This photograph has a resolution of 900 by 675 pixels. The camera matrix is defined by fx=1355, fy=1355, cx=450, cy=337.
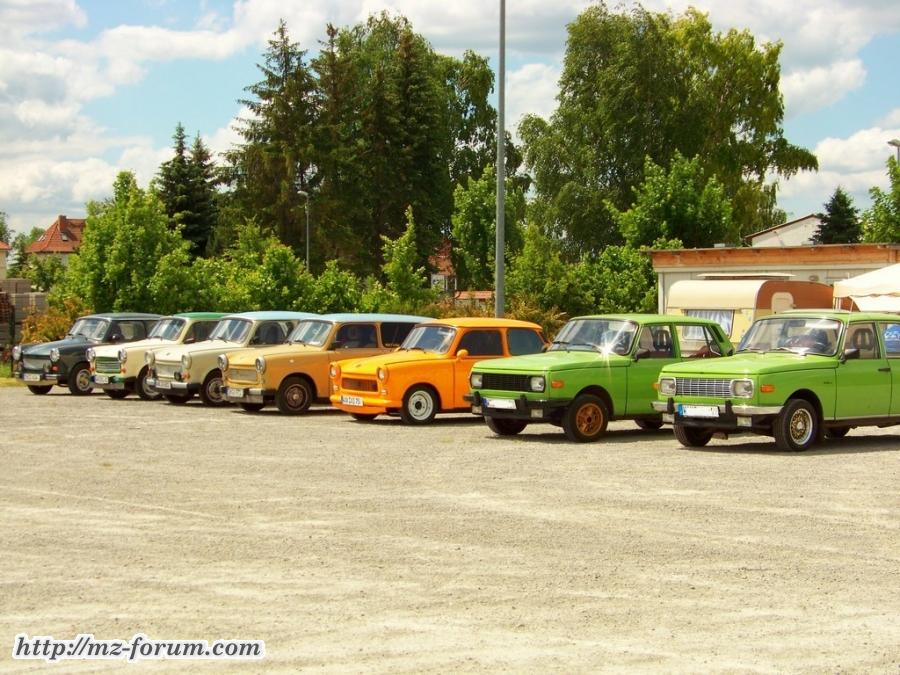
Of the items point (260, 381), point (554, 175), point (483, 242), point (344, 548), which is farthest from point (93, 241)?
point (344, 548)

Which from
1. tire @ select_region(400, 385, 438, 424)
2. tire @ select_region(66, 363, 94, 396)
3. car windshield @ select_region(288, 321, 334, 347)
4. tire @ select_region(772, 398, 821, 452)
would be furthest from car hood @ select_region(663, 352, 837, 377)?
tire @ select_region(66, 363, 94, 396)

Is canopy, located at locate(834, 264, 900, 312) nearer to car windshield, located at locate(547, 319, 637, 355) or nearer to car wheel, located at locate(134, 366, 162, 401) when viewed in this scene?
car windshield, located at locate(547, 319, 637, 355)

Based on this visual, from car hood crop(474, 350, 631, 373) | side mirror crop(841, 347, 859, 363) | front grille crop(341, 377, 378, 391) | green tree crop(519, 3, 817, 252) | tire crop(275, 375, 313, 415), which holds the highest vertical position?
green tree crop(519, 3, 817, 252)

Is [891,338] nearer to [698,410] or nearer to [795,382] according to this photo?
[795,382]

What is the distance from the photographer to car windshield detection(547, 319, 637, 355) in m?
18.6

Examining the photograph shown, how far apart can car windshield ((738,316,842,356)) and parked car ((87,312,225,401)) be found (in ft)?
42.4

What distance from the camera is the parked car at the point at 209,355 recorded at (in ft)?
81.6

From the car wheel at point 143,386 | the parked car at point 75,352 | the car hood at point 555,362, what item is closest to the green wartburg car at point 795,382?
the car hood at point 555,362

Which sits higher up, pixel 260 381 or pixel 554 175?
pixel 554 175

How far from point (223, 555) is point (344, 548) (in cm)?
86

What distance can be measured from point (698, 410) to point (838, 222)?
207 ft

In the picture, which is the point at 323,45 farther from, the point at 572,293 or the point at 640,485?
the point at 640,485

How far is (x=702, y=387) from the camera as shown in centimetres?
1645

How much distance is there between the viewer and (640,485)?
13203 millimetres
